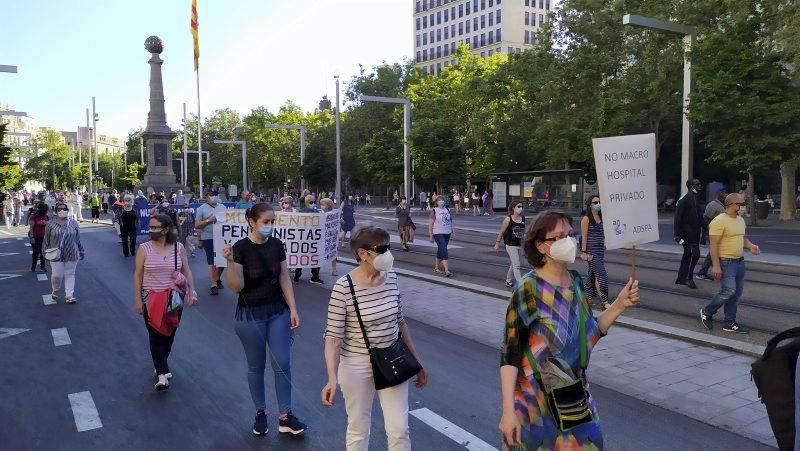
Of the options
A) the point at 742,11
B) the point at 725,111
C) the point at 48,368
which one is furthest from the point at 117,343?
the point at 742,11

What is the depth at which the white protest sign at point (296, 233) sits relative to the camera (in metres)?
11.5

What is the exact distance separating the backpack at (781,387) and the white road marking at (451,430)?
253 cm

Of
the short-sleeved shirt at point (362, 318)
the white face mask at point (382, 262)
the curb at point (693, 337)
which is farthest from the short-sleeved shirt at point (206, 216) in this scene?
the white face mask at point (382, 262)

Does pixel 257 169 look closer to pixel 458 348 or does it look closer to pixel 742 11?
pixel 742 11

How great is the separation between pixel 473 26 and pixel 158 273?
326 feet

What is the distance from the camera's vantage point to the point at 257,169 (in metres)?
80.9

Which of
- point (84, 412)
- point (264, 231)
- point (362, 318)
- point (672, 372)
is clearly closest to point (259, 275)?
point (264, 231)

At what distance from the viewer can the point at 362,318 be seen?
11.6 ft

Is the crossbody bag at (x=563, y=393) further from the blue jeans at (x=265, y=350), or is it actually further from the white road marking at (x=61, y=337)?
the white road marking at (x=61, y=337)

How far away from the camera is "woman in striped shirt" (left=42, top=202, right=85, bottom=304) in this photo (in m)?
9.96

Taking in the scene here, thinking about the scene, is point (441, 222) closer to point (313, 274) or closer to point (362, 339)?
point (313, 274)

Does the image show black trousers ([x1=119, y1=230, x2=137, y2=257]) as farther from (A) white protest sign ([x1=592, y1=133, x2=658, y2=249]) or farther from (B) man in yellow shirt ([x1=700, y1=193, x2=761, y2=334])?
(A) white protest sign ([x1=592, y1=133, x2=658, y2=249])

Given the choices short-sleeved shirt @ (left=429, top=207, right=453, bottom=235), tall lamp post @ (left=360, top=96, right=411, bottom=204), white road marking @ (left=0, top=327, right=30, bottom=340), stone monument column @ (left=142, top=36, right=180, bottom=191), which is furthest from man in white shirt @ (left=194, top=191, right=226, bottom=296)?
stone monument column @ (left=142, top=36, right=180, bottom=191)

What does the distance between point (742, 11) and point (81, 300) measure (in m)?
23.0
